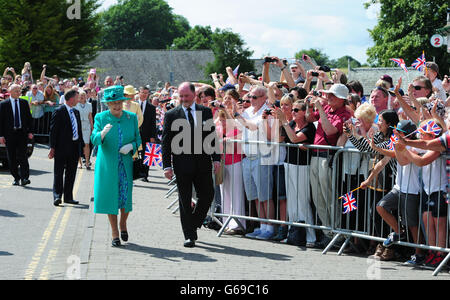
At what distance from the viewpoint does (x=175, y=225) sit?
36.4ft

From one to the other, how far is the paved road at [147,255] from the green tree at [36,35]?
3324 centimetres

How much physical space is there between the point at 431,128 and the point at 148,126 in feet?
31.8

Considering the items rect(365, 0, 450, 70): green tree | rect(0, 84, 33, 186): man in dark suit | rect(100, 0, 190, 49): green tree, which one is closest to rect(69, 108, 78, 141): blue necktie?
rect(0, 84, 33, 186): man in dark suit

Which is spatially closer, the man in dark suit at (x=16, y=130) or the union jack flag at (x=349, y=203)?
the union jack flag at (x=349, y=203)

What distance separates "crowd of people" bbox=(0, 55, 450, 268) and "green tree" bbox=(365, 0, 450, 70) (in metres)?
51.6

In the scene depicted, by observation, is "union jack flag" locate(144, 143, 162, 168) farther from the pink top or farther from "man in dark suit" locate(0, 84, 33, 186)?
the pink top

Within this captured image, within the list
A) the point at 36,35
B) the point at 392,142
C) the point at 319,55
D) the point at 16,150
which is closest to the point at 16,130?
the point at 16,150

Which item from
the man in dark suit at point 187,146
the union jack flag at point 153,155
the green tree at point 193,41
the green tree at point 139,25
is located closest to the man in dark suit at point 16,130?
the union jack flag at point 153,155

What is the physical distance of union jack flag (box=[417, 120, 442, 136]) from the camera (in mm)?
7758

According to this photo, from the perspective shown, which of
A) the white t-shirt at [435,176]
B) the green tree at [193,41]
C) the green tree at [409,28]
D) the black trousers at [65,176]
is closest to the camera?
the white t-shirt at [435,176]

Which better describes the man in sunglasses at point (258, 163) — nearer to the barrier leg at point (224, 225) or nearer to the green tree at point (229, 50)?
the barrier leg at point (224, 225)

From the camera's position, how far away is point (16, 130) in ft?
51.7

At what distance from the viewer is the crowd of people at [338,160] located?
822cm

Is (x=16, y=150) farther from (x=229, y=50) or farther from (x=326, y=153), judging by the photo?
(x=229, y=50)
